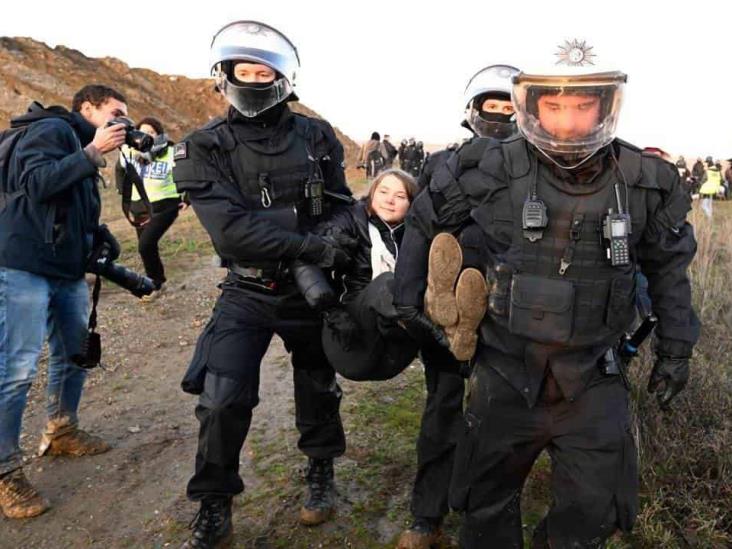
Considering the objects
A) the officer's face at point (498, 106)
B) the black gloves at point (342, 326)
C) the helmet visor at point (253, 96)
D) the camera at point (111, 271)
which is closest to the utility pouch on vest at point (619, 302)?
the black gloves at point (342, 326)

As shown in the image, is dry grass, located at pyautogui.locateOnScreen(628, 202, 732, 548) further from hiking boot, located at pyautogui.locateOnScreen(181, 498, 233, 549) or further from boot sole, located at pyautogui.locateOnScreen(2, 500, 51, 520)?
boot sole, located at pyautogui.locateOnScreen(2, 500, 51, 520)

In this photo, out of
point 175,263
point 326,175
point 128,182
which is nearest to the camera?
point 326,175

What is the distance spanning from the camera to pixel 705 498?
2992mm

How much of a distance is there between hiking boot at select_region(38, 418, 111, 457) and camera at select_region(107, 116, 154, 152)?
1.64 meters

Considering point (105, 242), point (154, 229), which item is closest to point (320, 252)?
point (105, 242)

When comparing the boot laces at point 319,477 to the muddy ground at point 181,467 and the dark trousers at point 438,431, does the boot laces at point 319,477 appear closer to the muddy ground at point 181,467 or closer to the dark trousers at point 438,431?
the muddy ground at point 181,467

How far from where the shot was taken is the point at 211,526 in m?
2.87

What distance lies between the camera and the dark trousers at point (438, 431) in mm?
2828

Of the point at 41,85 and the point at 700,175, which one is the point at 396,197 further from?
the point at 41,85

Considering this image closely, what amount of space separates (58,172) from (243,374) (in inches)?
53.7

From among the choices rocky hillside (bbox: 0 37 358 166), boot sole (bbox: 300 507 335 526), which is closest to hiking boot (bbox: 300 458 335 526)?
boot sole (bbox: 300 507 335 526)

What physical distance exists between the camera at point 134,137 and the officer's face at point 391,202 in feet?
4.26

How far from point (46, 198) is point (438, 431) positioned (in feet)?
7.17

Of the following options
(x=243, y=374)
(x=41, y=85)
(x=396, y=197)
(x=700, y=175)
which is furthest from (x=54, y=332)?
(x=41, y=85)
